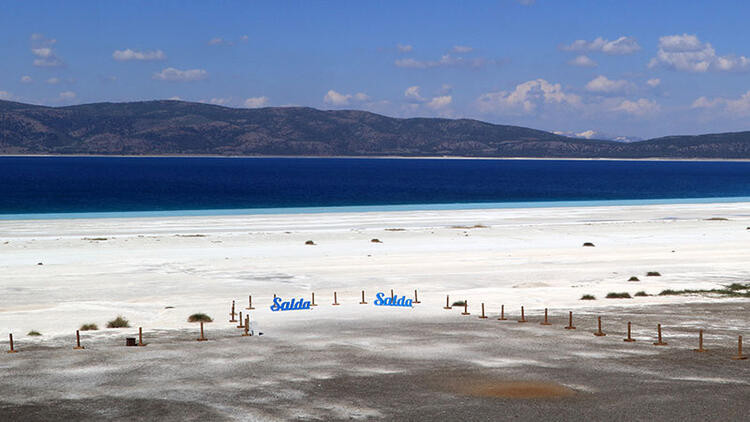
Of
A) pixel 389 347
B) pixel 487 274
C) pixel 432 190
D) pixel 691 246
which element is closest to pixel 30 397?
pixel 389 347

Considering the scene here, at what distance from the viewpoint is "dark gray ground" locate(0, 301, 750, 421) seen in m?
18.0

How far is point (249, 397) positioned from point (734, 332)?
17.0m

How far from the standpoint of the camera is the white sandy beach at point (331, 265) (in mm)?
34156

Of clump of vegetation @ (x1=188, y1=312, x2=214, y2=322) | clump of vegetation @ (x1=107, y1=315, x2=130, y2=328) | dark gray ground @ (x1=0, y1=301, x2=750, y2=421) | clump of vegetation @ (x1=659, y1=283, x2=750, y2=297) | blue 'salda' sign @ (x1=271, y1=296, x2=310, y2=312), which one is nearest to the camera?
dark gray ground @ (x1=0, y1=301, x2=750, y2=421)

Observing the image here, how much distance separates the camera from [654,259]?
5141 cm

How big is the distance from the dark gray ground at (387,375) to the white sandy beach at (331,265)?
179 inches

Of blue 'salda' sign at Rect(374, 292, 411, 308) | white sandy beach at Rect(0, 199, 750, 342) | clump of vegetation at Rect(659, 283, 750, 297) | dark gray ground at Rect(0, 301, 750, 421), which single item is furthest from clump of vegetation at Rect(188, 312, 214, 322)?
clump of vegetation at Rect(659, 283, 750, 297)

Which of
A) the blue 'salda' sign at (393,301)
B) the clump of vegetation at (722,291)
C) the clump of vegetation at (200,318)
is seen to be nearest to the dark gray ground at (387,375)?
the clump of vegetation at (200,318)

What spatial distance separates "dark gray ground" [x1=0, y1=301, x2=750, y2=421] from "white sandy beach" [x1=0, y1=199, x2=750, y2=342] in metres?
4.54

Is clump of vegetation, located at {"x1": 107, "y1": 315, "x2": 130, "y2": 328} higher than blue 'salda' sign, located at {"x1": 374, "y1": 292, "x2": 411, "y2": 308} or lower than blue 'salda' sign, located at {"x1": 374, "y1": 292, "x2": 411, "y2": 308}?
higher

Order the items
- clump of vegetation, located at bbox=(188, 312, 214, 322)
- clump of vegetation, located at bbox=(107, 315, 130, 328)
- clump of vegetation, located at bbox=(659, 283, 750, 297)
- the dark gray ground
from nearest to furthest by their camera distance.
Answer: the dark gray ground, clump of vegetation, located at bbox=(107, 315, 130, 328), clump of vegetation, located at bbox=(188, 312, 214, 322), clump of vegetation, located at bbox=(659, 283, 750, 297)

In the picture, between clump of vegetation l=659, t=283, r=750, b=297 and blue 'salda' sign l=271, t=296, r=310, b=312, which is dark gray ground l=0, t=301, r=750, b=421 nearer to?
blue 'salda' sign l=271, t=296, r=310, b=312

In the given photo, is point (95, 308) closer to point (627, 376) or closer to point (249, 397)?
point (249, 397)

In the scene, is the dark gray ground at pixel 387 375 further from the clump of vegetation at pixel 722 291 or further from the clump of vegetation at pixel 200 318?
the clump of vegetation at pixel 722 291
